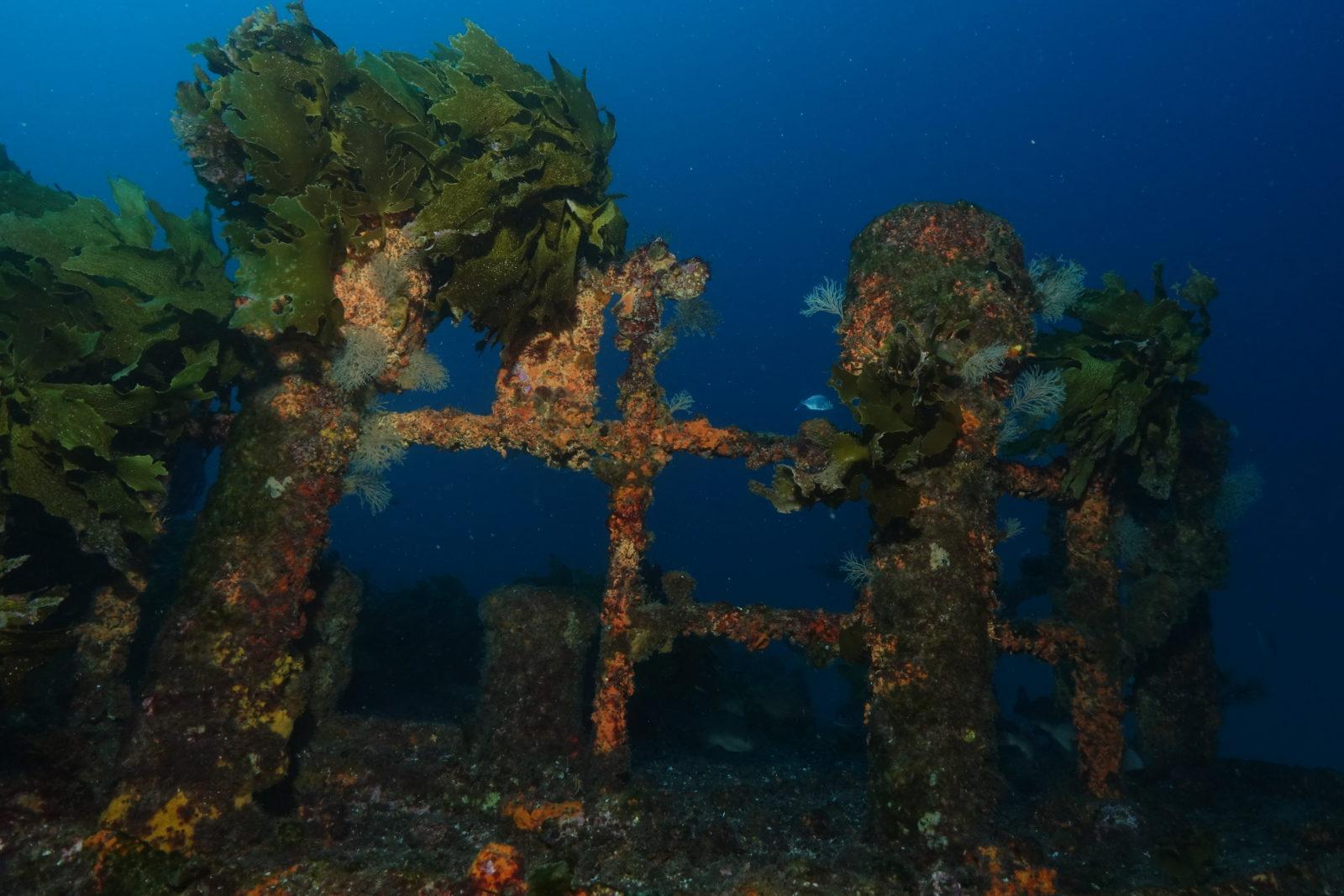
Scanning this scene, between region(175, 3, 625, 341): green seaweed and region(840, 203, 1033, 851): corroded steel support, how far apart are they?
2590 millimetres

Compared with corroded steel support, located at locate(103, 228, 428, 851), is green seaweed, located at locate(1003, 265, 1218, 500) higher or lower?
higher

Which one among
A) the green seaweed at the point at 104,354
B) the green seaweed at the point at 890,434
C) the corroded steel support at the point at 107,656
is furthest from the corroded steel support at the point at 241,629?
the green seaweed at the point at 890,434

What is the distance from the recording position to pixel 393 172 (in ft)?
19.3

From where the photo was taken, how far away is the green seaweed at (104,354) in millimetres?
4887

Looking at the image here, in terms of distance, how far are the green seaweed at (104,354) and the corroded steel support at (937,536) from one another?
543cm

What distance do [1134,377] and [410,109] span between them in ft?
21.9

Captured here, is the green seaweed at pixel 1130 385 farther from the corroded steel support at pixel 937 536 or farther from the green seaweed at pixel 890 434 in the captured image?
the green seaweed at pixel 890 434

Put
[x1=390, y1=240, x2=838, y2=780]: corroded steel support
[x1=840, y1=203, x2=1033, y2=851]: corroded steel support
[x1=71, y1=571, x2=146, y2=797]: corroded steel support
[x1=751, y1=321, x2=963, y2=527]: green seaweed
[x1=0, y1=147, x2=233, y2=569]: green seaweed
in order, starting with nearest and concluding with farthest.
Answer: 1. [x1=840, y1=203, x2=1033, y2=851]: corroded steel support
2. [x1=751, y1=321, x2=963, y2=527]: green seaweed
3. [x1=0, y1=147, x2=233, y2=569]: green seaweed
4. [x1=390, y1=240, x2=838, y2=780]: corroded steel support
5. [x1=71, y1=571, x2=146, y2=797]: corroded steel support

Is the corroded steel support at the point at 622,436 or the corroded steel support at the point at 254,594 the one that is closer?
the corroded steel support at the point at 254,594

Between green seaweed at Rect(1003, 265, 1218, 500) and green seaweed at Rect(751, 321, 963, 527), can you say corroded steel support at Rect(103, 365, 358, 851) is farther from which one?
green seaweed at Rect(1003, 265, 1218, 500)

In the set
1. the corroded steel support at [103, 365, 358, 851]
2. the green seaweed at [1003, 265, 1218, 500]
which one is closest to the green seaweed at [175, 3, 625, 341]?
the corroded steel support at [103, 365, 358, 851]

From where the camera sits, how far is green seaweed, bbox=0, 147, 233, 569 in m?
4.89

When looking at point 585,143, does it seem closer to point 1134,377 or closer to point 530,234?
point 530,234

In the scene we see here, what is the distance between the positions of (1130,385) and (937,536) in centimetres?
244
